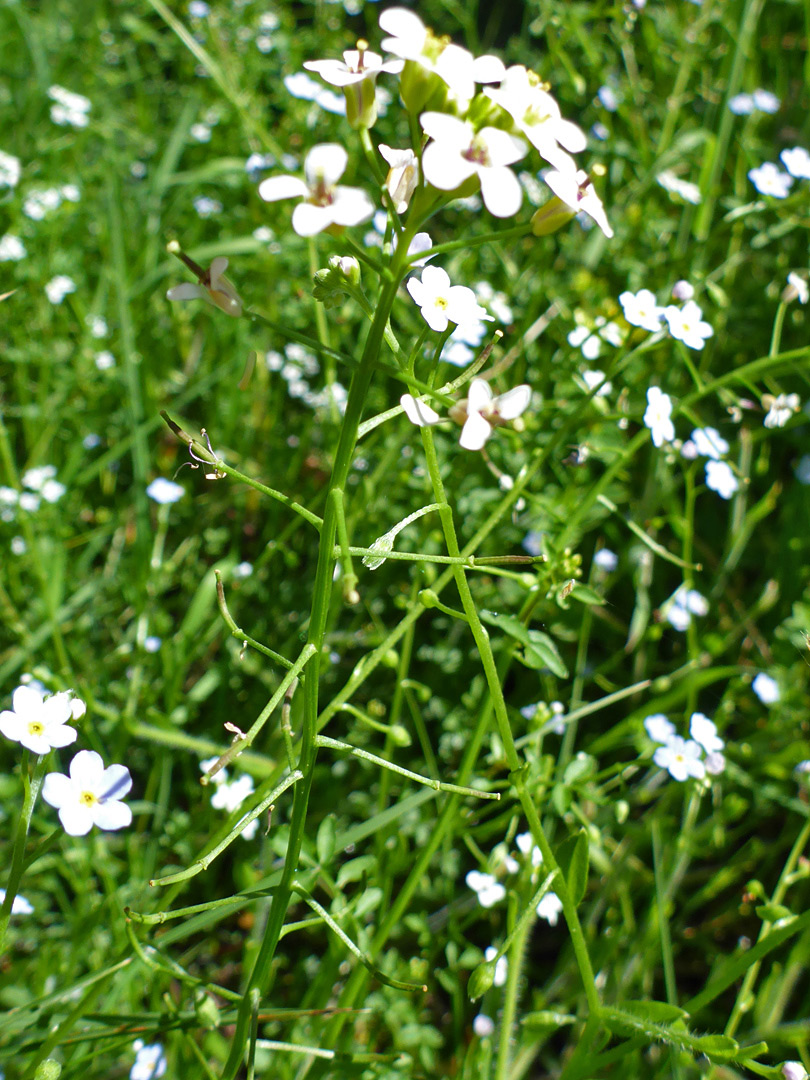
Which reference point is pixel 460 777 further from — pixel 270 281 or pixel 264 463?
pixel 270 281

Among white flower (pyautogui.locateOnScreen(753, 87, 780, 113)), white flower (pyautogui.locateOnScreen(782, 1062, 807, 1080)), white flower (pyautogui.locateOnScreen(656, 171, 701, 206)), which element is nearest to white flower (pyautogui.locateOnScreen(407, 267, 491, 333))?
white flower (pyautogui.locateOnScreen(782, 1062, 807, 1080))

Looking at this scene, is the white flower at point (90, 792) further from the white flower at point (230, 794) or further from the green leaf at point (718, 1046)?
the green leaf at point (718, 1046)

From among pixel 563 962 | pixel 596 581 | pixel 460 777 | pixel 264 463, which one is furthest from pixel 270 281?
pixel 563 962

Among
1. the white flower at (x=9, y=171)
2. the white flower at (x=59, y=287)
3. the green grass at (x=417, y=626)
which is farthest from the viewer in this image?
the white flower at (x=9, y=171)

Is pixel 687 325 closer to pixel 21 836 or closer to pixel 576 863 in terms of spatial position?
pixel 576 863

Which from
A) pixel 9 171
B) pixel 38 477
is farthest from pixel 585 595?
pixel 9 171

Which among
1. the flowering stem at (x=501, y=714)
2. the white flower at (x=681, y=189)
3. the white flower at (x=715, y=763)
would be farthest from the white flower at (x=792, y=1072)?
the white flower at (x=681, y=189)
